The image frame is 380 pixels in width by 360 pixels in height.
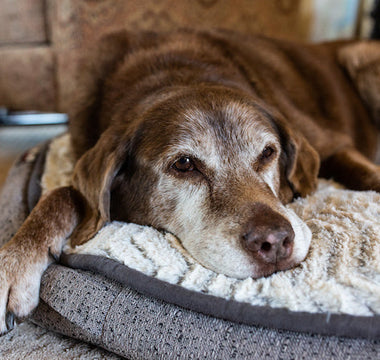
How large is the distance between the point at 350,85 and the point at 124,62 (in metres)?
1.60

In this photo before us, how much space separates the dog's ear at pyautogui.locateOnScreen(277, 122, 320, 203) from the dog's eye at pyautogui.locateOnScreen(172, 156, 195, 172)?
1.49 feet

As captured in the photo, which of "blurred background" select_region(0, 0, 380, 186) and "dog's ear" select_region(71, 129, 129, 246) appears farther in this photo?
"blurred background" select_region(0, 0, 380, 186)

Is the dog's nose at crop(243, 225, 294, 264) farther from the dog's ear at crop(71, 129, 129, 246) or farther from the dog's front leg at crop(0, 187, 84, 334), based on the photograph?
the dog's front leg at crop(0, 187, 84, 334)

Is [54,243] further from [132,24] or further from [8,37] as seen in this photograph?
[8,37]

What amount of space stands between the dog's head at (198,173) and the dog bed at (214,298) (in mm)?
70

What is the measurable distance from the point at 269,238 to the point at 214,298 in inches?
9.2

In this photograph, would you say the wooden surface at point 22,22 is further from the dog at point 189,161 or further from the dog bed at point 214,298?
the dog bed at point 214,298

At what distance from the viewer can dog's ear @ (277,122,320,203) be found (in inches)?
72.4

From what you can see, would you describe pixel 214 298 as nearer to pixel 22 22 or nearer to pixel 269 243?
pixel 269 243

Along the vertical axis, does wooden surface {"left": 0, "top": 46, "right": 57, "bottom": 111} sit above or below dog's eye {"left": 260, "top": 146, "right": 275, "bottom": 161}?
below

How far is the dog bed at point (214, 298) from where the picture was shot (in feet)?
3.79

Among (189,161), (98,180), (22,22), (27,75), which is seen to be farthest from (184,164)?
(22,22)

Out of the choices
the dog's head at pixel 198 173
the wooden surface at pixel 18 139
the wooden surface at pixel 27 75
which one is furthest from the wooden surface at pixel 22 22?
the dog's head at pixel 198 173

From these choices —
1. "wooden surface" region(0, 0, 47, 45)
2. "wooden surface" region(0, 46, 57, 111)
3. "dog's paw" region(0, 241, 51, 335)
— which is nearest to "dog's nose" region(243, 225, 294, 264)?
"dog's paw" region(0, 241, 51, 335)
